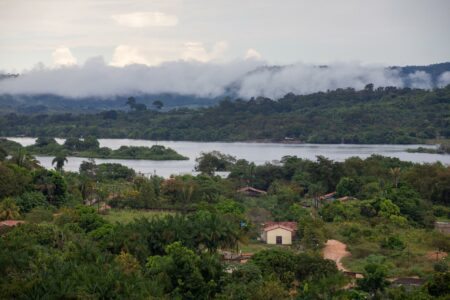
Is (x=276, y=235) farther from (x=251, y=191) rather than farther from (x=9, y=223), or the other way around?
(x=251, y=191)

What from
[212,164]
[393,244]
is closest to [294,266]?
[393,244]

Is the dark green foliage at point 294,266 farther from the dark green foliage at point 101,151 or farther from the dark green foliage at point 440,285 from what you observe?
the dark green foliage at point 101,151

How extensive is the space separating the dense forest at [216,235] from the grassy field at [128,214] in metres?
0.09

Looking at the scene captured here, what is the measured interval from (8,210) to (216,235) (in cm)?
707

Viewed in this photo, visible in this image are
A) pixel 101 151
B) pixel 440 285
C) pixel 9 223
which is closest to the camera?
pixel 440 285

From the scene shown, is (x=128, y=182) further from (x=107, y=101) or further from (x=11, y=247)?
(x=107, y=101)

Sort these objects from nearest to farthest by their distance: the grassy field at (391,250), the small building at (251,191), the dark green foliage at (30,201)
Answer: the grassy field at (391,250) < the dark green foliage at (30,201) < the small building at (251,191)

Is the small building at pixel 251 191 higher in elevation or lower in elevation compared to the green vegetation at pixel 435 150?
lower

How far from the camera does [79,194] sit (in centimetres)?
2738

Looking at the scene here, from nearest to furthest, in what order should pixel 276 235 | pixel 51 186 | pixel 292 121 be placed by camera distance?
pixel 276 235 < pixel 51 186 < pixel 292 121

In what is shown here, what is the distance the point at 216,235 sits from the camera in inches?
742

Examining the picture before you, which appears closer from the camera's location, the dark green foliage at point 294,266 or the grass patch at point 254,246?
the dark green foliage at point 294,266

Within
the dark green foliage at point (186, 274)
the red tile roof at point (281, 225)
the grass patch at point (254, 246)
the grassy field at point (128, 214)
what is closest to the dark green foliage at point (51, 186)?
the grassy field at point (128, 214)

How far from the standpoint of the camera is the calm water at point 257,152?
4819 centimetres
